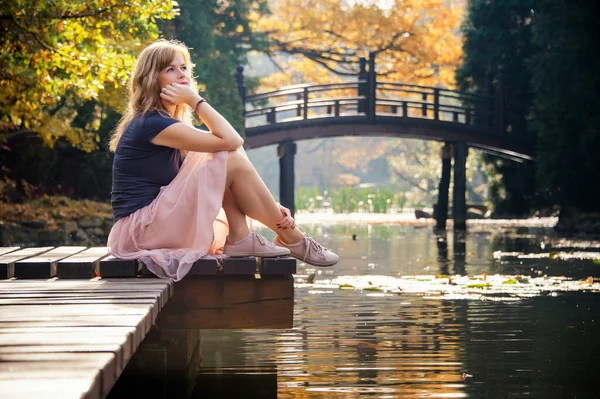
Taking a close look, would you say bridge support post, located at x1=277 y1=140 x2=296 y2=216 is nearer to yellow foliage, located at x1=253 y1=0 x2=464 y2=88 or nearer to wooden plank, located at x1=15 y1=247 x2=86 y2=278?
yellow foliage, located at x1=253 y1=0 x2=464 y2=88

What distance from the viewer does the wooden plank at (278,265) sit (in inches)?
194

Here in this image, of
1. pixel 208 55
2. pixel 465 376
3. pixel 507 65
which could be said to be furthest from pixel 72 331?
pixel 507 65

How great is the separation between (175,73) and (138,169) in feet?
1.54

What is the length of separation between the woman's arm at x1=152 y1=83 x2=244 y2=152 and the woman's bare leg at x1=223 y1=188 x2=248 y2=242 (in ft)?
0.77

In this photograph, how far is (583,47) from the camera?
2105 cm

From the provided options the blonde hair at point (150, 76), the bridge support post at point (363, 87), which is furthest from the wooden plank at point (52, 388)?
the bridge support post at point (363, 87)

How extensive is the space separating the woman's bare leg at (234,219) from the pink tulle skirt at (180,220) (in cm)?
5

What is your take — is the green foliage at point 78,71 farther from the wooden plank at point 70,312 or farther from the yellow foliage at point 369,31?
the wooden plank at point 70,312

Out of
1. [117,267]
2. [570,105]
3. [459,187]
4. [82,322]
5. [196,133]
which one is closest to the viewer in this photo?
[82,322]

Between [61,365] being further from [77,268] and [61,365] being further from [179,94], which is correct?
[179,94]

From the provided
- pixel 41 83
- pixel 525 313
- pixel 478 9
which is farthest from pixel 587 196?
pixel 525 313

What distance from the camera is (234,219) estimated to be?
5055 millimetres

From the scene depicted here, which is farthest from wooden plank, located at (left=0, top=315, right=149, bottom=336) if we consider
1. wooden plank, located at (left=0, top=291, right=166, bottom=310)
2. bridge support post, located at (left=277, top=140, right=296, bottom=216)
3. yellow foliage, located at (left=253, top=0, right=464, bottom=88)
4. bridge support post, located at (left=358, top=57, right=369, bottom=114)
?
yellow foliage, located at (left=253, top=0, right=464, bottom=88)

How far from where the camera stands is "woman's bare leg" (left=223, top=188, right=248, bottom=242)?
16.5 ft
